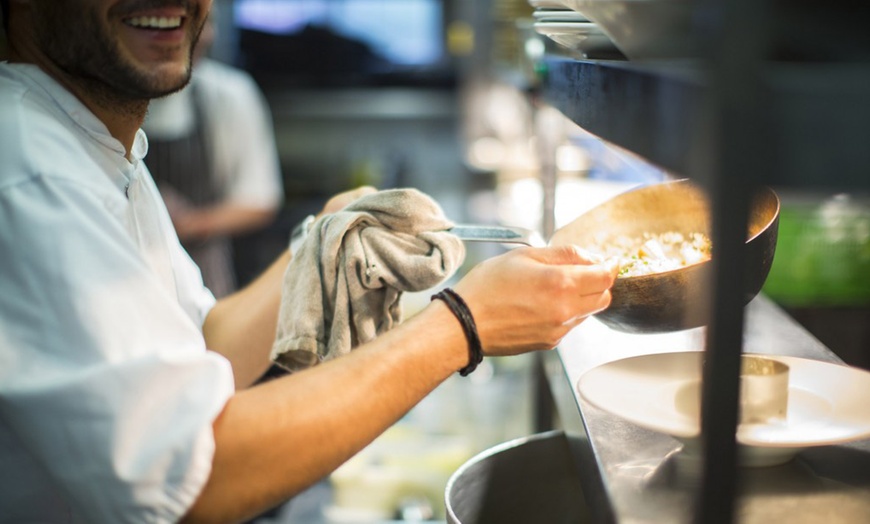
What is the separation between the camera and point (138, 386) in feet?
2.71

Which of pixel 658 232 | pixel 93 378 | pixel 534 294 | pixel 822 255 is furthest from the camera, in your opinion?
pixel 822 255

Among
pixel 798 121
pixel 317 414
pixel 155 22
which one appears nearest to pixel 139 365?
pixel 317 414

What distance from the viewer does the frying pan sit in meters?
0.94

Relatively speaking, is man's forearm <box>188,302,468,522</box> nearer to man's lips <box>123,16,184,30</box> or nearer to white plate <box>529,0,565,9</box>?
white plate <box>529,0,565,9</box>

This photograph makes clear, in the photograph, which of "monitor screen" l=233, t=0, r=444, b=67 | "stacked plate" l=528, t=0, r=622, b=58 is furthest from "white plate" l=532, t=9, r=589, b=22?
"monitor screen" l=233, t=0, r=444, b=67

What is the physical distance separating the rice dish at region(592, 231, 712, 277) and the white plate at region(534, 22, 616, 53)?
27cm

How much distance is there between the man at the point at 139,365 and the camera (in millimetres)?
827

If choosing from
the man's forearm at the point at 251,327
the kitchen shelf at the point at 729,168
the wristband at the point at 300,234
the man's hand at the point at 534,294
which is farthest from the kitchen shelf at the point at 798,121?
the man's forearm at the point at 251,327

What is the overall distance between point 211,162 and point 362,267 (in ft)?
8.02

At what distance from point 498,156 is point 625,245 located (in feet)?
8.22

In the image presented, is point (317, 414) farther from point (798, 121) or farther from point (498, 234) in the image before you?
point (798, 121)

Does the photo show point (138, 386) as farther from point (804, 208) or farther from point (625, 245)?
point (804, 208)

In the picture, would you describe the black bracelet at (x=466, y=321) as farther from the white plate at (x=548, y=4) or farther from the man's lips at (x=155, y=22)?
the man's lips at (x=155, y=22)

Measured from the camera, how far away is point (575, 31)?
1.06 m
